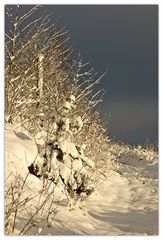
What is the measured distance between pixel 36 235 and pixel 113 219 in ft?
10.4

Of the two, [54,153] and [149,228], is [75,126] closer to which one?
[54,153]

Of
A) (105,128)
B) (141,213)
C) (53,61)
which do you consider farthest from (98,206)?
(105,128)

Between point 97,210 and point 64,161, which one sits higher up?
point 64,161

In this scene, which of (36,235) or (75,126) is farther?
(75,126)

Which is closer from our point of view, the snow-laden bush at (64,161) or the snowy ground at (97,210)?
the snowy ground at (97,210)

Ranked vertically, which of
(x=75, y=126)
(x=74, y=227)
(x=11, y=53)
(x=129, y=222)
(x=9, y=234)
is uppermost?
(x=11, y=53)

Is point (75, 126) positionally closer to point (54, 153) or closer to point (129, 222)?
point (54, 153)

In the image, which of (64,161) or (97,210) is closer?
(64,161)

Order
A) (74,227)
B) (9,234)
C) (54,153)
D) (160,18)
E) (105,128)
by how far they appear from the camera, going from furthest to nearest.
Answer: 1. (105,128)
2. (54,153)
3. (74,227)
4. (160,18)
5. (9,234)

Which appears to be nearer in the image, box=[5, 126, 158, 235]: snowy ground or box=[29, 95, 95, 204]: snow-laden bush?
box=[5, 126, 158, 235]: snowy ground

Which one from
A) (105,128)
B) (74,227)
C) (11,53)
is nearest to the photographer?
(74,227)

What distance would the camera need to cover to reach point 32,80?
1213cm

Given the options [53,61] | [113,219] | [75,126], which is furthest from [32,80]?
[113,219]

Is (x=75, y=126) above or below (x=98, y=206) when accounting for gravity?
above
